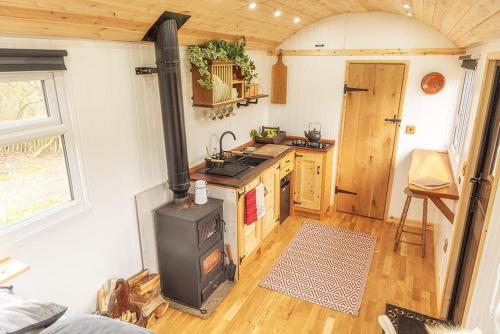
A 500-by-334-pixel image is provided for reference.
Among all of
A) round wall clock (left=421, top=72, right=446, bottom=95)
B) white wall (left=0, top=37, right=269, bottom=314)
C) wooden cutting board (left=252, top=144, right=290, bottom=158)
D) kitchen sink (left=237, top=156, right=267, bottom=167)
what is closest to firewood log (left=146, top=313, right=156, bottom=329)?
white wall (left=0, top=37, right=269, bottom=314)

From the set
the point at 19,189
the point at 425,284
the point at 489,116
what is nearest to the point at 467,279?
the point at 425,284

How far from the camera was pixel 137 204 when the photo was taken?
279 centimetres

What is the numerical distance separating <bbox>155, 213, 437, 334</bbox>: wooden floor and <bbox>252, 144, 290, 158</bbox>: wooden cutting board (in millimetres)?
1099

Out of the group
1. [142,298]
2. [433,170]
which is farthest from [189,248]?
[433,170]

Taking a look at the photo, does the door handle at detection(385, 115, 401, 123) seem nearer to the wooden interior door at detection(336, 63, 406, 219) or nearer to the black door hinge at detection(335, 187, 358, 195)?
the wooden interior door at detection(336, 63, 406, 219)

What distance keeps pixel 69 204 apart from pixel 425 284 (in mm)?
3197

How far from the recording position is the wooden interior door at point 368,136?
13.8ft

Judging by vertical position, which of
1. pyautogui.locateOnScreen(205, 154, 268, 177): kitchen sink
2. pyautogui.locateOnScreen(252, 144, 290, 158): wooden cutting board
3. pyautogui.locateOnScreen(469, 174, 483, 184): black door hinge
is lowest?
pyautogui.locateOnScreen(205, 154, 268, 177): kitchen sink

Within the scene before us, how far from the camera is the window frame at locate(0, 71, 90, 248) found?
6.36 ft

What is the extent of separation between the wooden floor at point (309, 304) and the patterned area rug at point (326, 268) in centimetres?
8

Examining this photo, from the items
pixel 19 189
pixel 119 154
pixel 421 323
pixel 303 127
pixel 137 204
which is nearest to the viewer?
pixel 421 323

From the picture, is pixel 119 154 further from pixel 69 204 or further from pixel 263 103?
pixel 263 103

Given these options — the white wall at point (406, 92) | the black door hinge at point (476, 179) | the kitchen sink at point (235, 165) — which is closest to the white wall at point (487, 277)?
the black door hinge at point (476, 179)

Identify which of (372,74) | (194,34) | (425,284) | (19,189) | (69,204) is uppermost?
(194,34)
